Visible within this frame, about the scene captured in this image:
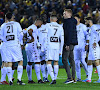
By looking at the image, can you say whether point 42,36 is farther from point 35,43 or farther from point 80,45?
point 80,45

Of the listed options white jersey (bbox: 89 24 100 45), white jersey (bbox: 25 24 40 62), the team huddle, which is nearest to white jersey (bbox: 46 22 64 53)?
the team huddle

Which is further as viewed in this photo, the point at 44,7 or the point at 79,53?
the point at 44,7

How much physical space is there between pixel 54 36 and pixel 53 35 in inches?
1.7

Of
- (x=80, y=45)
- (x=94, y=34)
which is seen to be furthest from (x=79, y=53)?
(x=94, y=34)

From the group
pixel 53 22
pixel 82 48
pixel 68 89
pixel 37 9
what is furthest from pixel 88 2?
pixel 68 89

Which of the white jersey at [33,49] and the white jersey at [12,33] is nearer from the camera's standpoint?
the white jersey at [12,33]

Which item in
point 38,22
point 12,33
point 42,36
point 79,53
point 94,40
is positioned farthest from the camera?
point 79,53

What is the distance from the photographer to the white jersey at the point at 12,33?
1070 cm

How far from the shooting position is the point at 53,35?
11.0 metres

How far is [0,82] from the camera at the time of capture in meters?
11.7

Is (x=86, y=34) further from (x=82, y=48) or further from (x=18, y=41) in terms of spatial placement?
(x=18, y=41)

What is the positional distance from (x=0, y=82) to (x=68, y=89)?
3046 mm

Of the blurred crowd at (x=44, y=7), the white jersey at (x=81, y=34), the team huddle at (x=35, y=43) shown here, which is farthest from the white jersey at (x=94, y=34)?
the blurred crowd at (x=44, y=7)

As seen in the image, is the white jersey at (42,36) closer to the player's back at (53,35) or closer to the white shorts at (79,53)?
the player's back at (53,35)
